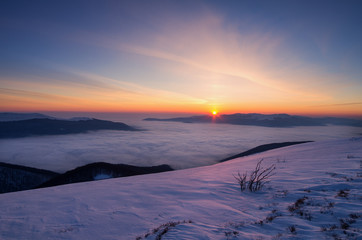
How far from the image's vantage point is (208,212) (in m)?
4.86

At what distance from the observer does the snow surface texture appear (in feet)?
11.8

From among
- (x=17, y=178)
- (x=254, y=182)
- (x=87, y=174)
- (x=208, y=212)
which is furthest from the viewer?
(x=17, y=178)

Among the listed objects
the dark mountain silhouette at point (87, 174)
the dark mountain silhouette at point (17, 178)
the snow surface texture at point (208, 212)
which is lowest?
the dark mountain silhouette at point (17, 178)

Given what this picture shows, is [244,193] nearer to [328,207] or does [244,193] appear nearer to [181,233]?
[328,207]

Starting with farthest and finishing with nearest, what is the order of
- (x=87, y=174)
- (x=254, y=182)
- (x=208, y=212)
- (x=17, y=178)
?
(x=17, y=178) < (x=87, y=174) < (x=254, y=182) < (x=208, y=212)

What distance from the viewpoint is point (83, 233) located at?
421cm

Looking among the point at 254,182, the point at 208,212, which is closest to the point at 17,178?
the point at 208,212

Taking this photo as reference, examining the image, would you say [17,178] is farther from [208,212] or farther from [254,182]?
[254,182]

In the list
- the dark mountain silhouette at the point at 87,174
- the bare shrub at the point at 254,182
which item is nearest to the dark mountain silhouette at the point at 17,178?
the dark mountain silhouette at the point at 87,174

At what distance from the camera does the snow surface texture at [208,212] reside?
11.8ft

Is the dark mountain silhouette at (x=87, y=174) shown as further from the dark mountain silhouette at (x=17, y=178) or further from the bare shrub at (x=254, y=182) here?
the bare shrub at (x=254, y=182)

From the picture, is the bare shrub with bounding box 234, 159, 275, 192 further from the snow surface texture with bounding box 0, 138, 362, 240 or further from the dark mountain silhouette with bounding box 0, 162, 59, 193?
the dark mountain silhouette with bounding box 0, 162, 59, 193

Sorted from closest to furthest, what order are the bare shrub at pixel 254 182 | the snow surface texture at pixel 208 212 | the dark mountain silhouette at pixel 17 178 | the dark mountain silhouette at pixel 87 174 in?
1. the snow surface texture at pixel 208 212
2. the bare shrub at pixel 254 182
3. the dark mountain silhouette at pixel 87 174
4. the dark mountain silhouette at pixel 17 178

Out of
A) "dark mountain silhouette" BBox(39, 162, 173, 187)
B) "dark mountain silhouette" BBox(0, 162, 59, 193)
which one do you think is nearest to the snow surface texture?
"dark mountain silhouette" BBox(39, 162, 173, 187)
